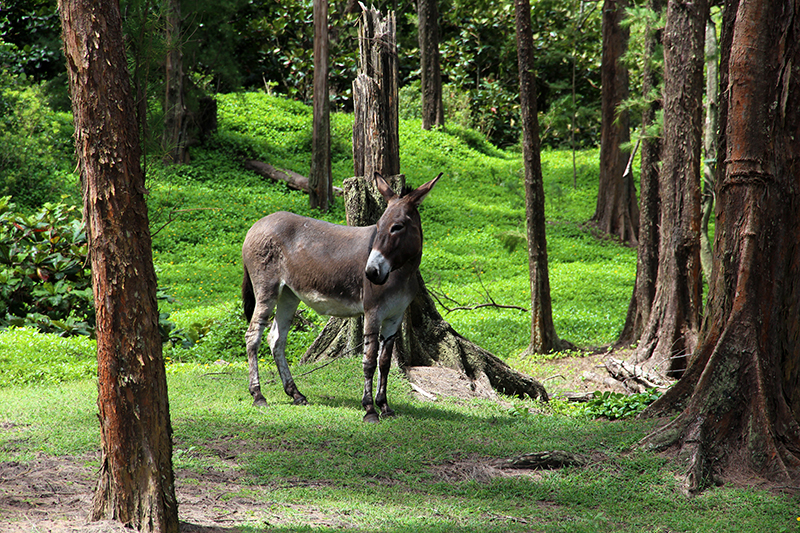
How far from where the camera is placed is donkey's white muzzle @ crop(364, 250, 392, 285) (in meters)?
6.02

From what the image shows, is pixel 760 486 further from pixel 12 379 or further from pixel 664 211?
pixel 12 379

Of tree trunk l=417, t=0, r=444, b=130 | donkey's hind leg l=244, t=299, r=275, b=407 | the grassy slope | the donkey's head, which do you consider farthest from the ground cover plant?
tree trunk l=417, t=0, r=444, b=130

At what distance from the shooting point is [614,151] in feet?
64.3

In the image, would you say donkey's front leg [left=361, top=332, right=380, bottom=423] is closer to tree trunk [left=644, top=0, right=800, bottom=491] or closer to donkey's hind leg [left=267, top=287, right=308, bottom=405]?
donkey's hind leg [left=267, top=287, right=308, bottom=405]

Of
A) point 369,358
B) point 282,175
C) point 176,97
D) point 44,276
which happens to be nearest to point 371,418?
point 369,358

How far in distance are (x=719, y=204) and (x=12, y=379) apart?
8.07 metres

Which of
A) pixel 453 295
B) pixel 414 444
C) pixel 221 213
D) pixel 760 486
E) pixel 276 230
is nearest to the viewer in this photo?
pixel 760 486

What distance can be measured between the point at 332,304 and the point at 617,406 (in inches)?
128

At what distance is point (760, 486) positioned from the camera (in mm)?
4711

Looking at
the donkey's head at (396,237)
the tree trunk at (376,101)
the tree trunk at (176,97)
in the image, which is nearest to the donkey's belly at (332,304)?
the donkey's head at (396,237)

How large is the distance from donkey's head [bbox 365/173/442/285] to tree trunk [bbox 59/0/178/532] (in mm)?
2650

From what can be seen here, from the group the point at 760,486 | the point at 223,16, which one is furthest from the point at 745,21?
the point at 223,16

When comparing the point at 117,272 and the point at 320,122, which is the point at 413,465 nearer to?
the point at 117,272

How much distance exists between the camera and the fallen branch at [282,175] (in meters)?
21.0
